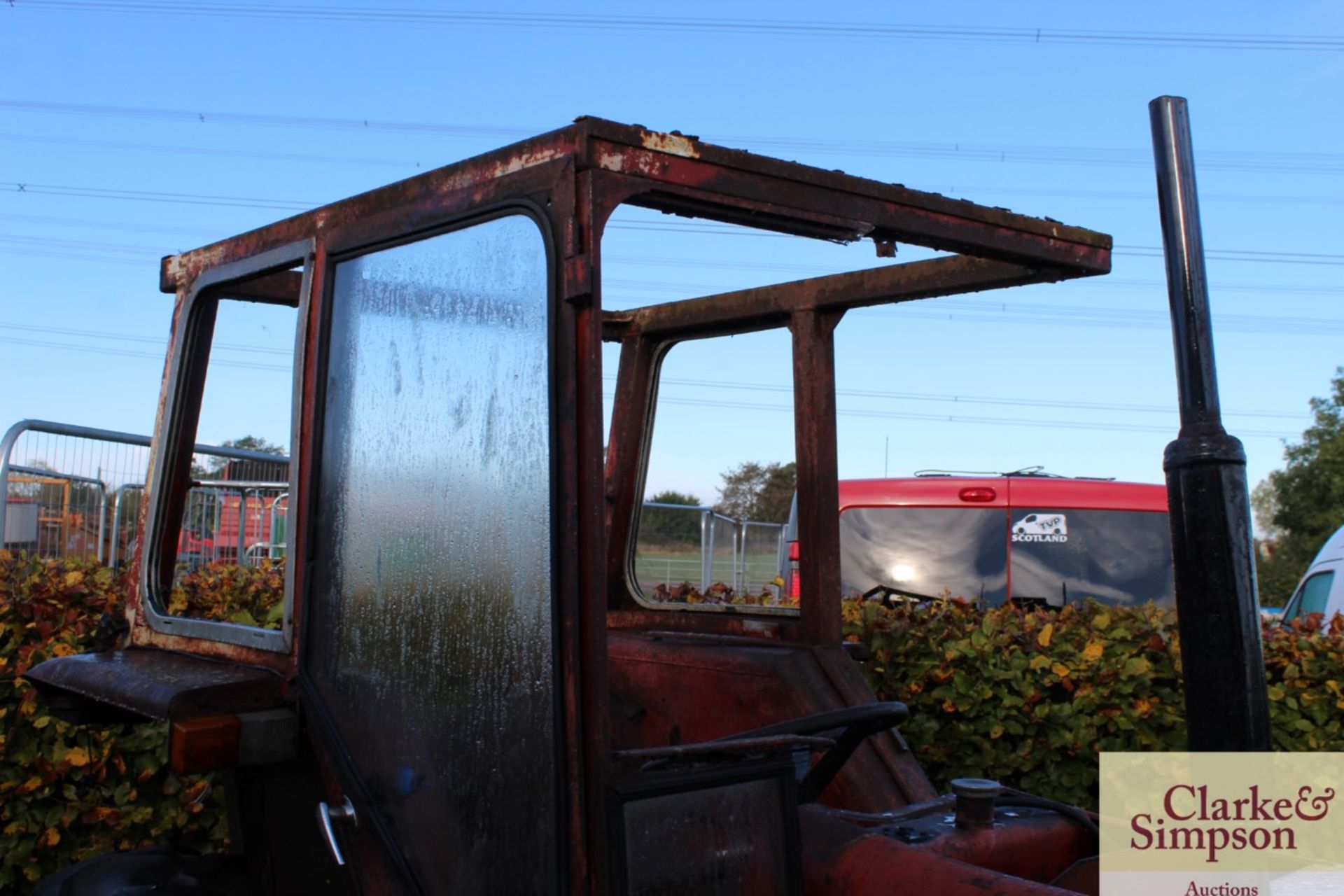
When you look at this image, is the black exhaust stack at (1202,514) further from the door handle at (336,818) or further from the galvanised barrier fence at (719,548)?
the galvanised barrier fence at (719,548)

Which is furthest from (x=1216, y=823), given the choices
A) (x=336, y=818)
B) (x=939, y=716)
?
(x=939, y=716)

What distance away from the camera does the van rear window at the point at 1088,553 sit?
677cm

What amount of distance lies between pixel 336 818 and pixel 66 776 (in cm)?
287

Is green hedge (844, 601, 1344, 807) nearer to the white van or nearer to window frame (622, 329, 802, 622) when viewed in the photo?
window frame (622, 329, 802, 622)

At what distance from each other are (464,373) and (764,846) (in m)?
0.86

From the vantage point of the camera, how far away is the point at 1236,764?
5.35 ft

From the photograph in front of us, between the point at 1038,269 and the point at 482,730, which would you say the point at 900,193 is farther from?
the point at 482,730

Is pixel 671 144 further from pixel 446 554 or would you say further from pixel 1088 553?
pixel 1088 553

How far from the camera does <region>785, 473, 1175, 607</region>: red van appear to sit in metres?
6.79

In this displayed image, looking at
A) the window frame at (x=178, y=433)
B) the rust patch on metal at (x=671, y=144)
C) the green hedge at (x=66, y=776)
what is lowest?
the green hedge at (x=66, y=776)

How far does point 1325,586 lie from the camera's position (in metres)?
7.79

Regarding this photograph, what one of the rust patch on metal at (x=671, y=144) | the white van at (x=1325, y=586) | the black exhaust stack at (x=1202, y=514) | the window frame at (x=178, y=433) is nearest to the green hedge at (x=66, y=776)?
the window frame at (x=178, y=433)

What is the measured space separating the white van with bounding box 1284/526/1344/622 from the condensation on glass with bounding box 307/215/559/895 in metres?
6.82

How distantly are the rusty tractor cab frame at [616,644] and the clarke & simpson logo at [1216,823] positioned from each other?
270mm
